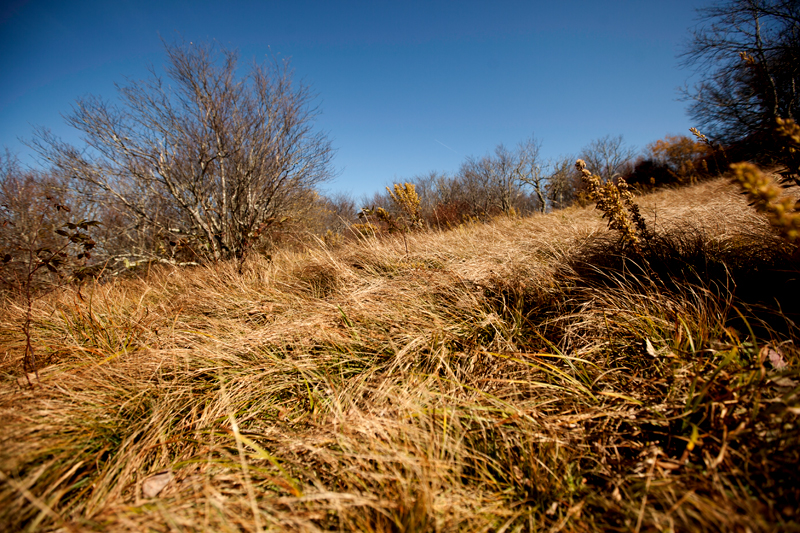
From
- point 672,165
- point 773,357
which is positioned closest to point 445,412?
point 773,357

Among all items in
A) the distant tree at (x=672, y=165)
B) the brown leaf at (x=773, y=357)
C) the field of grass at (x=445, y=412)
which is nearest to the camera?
the field of grass at (x=445, y=412)

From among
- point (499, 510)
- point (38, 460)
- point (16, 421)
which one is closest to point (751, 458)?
point (499, 510)

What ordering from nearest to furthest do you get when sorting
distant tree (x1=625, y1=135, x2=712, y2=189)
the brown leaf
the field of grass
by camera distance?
the field of grass
the brown leaf
distant tree (x1=625, y1=135, x2=712, y2=189)

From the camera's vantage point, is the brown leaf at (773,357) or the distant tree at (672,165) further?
the distant tree at (672,165)

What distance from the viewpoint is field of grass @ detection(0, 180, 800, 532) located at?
2.18 ft

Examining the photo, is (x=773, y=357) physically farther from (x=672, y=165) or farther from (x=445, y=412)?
(x=672, y=165)

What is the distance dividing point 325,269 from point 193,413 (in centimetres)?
156

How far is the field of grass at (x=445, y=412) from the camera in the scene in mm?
664

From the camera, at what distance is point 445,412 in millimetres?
919

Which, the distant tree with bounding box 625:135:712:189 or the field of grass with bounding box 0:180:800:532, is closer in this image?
the field of grass with bounding box 0:180:800:532

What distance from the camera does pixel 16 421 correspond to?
942 millimetres

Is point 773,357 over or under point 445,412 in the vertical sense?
under

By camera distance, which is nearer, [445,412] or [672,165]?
[445,412]

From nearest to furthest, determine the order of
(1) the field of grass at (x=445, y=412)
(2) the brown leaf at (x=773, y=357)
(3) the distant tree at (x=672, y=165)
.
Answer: (1) the field of grass at (x=445, y=412), (2) the brown leaf at (x=773, y=357), (3) the distant tree at (x=672, y=165)
